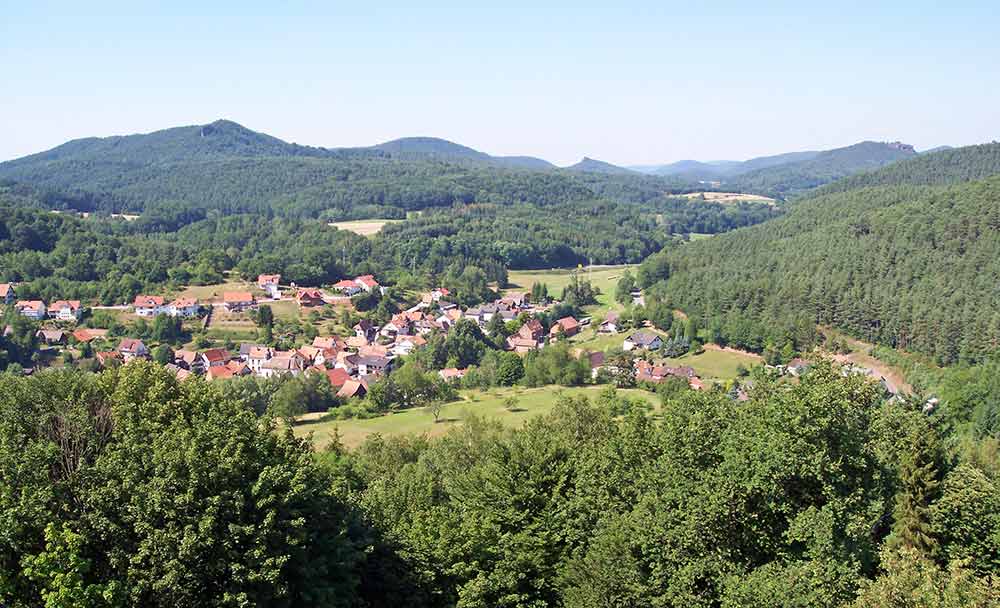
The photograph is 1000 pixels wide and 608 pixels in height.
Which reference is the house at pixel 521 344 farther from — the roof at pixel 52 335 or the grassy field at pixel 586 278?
the roof at pixel 52 335

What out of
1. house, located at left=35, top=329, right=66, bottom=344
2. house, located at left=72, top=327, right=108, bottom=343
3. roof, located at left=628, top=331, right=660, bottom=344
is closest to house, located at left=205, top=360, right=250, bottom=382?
house, located at left=72, top=327, right=108, bottom=343

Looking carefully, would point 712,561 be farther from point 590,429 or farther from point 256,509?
point 590,429

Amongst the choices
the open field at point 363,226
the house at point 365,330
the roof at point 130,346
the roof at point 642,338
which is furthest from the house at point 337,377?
the open field at point 363,226

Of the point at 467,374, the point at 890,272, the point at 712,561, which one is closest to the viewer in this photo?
the point at 712,561

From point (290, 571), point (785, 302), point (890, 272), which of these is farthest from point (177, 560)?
point (890, 272)

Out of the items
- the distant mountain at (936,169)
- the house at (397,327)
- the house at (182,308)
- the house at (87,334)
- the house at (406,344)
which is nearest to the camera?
the house at (87,334)

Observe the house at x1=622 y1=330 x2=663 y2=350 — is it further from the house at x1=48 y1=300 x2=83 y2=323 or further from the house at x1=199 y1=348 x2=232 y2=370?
the house at x1=48 y1=300 x2=83 y2=323

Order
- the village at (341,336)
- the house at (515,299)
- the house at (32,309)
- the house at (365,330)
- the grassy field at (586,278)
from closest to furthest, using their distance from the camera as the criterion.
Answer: the village at (341,336) < the house at (32,309) < the house at (365,330) < the house at (515,299) < the grassy field at (586,278)
